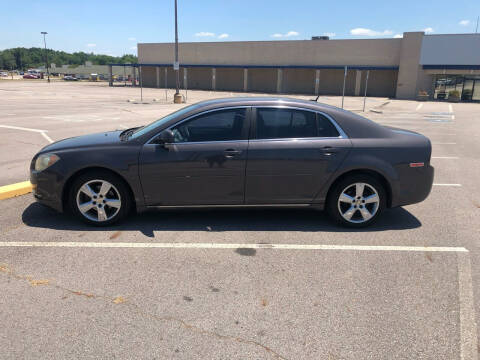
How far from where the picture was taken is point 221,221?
196 inches

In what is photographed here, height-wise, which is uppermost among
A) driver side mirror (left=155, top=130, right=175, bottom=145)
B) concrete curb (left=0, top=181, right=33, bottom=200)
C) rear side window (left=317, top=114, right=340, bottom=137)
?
rear side window (left=317, top=114, right=340, bottom=137)

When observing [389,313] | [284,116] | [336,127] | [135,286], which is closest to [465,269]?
[389,313]

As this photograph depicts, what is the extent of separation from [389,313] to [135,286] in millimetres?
2112

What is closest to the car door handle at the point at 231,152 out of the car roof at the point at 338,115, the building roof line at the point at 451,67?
the car roof at the point at 338,115

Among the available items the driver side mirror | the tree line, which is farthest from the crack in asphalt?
the tree line

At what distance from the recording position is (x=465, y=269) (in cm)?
383

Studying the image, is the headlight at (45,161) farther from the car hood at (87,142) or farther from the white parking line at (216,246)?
the white parking line at (216,246)

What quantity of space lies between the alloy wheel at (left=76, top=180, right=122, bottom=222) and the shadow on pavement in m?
0.17

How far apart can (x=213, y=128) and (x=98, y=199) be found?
5.21 feet

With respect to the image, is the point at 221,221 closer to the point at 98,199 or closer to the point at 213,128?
the point at 213,128

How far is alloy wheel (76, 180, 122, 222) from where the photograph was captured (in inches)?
181

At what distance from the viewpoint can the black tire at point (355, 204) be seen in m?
4.69

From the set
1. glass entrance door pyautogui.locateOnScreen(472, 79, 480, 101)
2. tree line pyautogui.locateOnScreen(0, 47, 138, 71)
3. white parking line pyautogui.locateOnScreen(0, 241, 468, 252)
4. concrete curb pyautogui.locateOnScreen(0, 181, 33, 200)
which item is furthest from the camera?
tree line pyautogui.locateOnScreen(0, 47, 138, 71)

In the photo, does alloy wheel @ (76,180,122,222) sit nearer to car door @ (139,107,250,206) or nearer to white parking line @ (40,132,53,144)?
car door @ (139,107,250,206)
